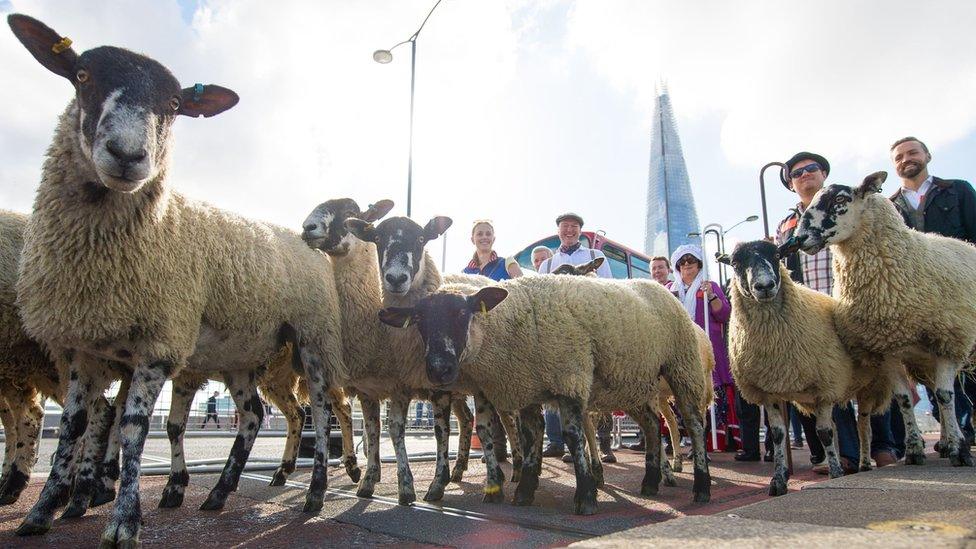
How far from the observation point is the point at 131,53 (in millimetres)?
3348

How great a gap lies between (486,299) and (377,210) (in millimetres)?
1857

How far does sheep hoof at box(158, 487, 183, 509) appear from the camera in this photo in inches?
168

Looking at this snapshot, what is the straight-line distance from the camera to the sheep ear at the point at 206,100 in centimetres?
376

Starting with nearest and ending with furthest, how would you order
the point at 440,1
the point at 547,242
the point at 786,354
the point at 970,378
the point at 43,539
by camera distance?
1. the point at 43,539
2. the point at 786,354
3. the point at 970,378
4. the point at 440,1
5. the point at 547,242

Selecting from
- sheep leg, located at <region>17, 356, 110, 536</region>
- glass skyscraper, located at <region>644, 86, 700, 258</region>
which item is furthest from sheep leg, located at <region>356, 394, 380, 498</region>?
glass skyscraper, located at <region>644, 86, 700, 258</region>

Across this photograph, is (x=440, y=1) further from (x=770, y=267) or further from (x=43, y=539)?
(x=43, y=539)

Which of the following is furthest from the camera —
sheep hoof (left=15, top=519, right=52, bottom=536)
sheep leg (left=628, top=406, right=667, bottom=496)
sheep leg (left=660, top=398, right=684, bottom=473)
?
sheep leg (left=660, top=398, right=684, bottom=473)

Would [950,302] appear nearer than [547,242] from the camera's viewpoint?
Yes

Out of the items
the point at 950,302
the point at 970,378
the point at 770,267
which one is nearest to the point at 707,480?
the point at 770,267

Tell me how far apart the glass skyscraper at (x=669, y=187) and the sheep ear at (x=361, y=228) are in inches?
4869

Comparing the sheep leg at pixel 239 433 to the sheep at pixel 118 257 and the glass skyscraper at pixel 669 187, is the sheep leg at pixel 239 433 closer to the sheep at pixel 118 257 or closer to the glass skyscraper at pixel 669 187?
the sheep at pixel 118 257

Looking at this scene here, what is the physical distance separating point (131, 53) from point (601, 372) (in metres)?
3.82

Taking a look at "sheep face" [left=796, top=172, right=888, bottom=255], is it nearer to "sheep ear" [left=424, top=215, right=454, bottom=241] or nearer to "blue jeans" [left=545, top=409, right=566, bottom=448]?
"sheep ear" [left=424, top=215, right=454, bottom=241]

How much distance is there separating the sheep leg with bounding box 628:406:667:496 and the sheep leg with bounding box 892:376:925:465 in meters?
1.86
